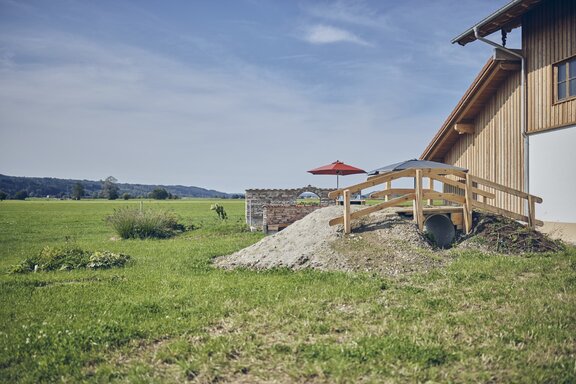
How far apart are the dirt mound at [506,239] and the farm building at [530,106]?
1879 mm

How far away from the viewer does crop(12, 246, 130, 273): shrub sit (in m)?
Result: 11.9

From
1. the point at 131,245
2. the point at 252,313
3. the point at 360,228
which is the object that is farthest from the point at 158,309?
the point at 131,245

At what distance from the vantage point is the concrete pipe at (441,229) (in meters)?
13.8

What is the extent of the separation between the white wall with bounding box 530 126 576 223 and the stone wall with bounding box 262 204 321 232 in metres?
9.68

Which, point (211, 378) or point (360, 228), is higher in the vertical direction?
point (360, 228)

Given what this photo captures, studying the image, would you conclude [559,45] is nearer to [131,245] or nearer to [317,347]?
[317,347]

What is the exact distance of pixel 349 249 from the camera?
11.4 meters

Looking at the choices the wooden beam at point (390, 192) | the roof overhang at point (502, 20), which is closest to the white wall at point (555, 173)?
the roof overhang at point (502, 20)

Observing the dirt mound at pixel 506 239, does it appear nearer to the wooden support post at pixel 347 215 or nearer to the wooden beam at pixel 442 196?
the wooden beam at pixel 442 196

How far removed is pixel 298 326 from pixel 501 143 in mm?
13718

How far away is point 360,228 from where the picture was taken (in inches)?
500

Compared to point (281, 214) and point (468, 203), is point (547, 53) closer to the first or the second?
point (468, 203)

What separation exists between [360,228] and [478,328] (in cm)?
668

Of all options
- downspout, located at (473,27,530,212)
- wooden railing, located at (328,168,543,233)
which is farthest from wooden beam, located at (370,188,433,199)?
downspout, located at (473,27,530,212)
